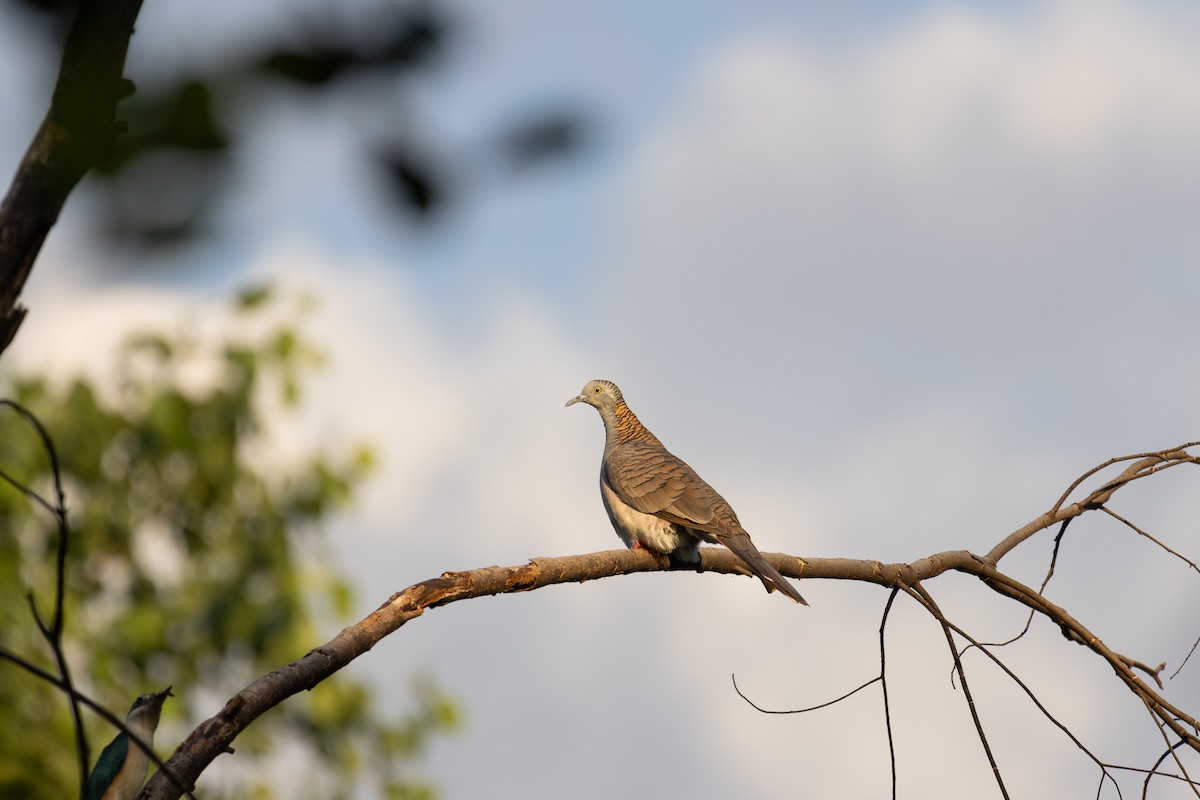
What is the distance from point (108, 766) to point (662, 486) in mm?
3123

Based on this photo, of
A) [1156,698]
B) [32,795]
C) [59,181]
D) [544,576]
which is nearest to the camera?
[59,181]

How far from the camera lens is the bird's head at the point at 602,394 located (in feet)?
27.0

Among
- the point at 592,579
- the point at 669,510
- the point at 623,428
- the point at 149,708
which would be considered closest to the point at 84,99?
the point at 592,579

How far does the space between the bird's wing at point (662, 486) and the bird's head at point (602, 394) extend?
913 millimetres

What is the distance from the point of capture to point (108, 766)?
4.30 meters

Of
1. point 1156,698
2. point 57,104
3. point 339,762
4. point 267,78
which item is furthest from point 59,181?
point 339,762

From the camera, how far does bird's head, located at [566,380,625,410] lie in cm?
823

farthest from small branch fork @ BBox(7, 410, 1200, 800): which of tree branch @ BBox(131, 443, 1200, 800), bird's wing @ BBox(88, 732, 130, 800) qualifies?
bird's wing @ BBox(88, 732, 130, 800)

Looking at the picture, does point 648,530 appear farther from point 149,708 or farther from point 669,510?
point 149,708

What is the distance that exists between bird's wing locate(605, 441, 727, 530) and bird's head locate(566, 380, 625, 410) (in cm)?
91

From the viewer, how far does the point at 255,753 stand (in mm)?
10234

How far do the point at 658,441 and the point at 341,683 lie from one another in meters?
4.68

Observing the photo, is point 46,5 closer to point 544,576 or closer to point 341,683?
point 544,576

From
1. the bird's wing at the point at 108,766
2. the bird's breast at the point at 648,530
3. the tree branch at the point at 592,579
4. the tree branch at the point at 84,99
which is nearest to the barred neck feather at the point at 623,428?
the bird's breast at the point at 648,530
